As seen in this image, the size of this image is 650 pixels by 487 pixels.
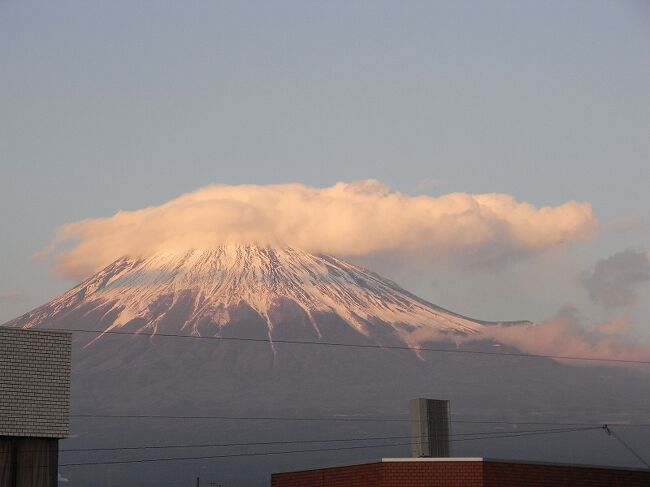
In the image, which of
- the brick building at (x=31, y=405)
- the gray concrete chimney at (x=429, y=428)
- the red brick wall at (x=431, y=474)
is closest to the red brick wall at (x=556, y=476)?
the red brick wall at (x=431, y=474)

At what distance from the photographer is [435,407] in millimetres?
57406

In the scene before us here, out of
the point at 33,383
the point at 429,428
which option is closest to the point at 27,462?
the point at 33,383

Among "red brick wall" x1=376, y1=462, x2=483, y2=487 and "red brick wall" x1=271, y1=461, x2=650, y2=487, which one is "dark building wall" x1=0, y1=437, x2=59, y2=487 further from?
"red brick wall" x1=376, y1=462, x2=483, y2=487

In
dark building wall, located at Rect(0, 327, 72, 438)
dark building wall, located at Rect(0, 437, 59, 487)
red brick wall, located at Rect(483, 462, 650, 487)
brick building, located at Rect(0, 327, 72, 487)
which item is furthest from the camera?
red brick wall, located at Rect(483, 462, 650, 487)

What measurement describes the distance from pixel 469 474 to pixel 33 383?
51.8ft

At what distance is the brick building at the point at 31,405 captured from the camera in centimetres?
Answer: 4928

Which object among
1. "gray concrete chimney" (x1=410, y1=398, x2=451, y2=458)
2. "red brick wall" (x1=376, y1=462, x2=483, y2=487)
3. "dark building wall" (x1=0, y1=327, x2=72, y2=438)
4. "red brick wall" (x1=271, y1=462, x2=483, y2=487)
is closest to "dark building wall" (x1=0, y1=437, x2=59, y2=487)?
"dark building wall" (x1=0, y1=327, x2=72, y2=438)

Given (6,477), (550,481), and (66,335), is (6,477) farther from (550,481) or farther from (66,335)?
(550,481)

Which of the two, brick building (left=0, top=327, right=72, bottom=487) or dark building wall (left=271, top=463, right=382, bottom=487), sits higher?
brick building (left=0, top=327, right=72, bottom=487)

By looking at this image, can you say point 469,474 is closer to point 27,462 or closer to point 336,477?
point 336,477

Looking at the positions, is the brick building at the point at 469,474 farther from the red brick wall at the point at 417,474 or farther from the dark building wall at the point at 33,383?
the dark building wall at the point at 33,383

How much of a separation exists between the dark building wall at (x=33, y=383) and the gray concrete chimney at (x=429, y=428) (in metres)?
14.3

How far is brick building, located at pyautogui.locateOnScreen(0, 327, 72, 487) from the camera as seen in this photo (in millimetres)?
49281

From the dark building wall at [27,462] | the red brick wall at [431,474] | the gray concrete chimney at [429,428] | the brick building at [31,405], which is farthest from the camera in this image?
the gray concrete chimney at [429,428]
